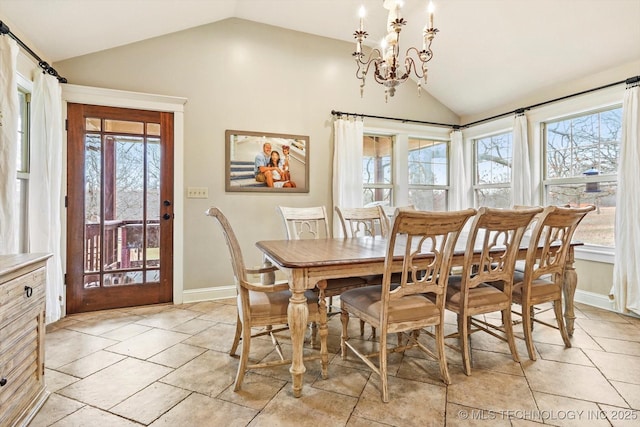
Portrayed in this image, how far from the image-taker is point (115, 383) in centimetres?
184

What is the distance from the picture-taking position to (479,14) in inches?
126

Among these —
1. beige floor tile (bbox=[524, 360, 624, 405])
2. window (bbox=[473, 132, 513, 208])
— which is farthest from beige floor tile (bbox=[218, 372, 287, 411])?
window (bbox=[473, 132, 513, 208])

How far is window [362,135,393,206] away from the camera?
14.3ft

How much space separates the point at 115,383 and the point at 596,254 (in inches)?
168

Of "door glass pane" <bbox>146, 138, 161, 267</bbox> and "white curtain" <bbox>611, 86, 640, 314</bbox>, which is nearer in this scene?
"white curtain" <bbox>611, 86, 640, 314</bbox>

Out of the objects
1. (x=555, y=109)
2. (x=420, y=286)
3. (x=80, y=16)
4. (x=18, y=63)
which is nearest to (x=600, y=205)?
(x=555, y=109)

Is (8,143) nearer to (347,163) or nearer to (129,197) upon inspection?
(129,197)

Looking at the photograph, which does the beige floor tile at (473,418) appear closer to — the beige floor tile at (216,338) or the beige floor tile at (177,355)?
the beige floor tile at (216,338)

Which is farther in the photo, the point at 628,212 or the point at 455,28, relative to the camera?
the point at 455,28

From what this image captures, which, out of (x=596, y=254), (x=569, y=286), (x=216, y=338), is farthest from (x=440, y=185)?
(x=216, y=338)

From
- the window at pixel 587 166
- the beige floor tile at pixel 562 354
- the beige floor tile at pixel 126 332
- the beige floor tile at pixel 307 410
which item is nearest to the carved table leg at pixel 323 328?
the beige floor tile at pixel 307 410

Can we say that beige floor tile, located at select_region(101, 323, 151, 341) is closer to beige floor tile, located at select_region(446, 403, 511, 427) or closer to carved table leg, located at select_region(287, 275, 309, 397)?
carved table leg, located at select_region(287, 275, 309, 397)

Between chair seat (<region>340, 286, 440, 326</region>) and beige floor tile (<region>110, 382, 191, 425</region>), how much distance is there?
1.08 metres

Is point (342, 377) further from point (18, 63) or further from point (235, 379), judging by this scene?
point (18, 63)
